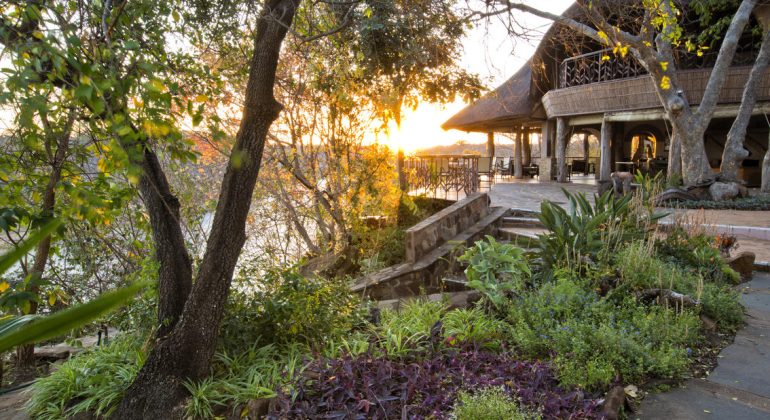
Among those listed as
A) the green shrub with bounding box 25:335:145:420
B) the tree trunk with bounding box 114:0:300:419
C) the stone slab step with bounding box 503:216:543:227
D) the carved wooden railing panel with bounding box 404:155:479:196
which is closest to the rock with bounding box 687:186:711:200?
the stone slab step with bounding box 503:216:543:227

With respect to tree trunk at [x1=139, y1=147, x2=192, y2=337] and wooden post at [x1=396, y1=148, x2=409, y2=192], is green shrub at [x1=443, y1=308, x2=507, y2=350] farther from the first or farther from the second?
wooden post at [x1=396, y1=148, x2=409, y2=192]

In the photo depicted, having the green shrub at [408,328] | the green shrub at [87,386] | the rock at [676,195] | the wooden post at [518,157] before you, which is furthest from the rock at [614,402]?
the wooden post at [518,157]

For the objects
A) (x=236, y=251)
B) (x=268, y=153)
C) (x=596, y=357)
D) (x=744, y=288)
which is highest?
(x=268, y=153)

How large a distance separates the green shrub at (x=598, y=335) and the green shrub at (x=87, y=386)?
2436 millimetres

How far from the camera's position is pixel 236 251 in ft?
9.47

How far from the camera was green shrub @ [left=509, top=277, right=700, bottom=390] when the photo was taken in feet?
9.09

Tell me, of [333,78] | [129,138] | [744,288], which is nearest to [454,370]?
[129,138]

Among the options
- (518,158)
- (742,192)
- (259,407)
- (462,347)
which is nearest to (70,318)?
(259,407)

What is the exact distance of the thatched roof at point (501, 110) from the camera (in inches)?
692

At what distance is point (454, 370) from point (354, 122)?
498 cm

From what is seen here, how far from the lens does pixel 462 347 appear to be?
303cm

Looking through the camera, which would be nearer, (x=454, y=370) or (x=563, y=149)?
(x=454, y=370)

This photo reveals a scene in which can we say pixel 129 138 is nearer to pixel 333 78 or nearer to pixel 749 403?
pixel 749 403

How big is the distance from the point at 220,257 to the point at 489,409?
1.69 m
